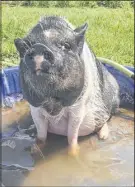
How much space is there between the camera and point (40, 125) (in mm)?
3029

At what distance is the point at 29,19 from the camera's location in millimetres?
5426

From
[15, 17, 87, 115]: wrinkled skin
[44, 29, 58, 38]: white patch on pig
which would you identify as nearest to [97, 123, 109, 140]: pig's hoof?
[15, 17, 87, 115]: wrinkled skin

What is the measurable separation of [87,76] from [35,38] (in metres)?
0.47

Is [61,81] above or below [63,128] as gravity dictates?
above

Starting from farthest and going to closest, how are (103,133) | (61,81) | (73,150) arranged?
(103,133) → (73,150) → (61,81)

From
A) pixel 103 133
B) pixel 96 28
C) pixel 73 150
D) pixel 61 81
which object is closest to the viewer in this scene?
pixel 61 81

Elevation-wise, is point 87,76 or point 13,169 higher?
point 87,76

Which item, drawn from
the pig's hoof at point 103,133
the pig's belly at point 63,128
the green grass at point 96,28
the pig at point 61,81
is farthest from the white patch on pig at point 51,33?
the green grass at point 96,28

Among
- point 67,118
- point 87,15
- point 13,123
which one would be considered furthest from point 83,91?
point 87,15

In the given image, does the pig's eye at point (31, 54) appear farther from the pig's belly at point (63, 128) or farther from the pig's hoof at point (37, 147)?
the pig's hoof at point (37, 147)

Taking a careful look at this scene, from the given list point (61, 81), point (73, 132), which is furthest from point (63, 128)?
point (61, 81)

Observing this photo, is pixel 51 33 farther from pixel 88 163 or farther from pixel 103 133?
pixel 103 133

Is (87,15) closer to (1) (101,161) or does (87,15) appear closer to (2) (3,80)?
(2) (3,80)

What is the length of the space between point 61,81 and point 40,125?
0.63m
